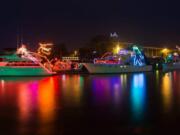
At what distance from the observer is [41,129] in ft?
44.6

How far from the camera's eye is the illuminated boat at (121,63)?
248ft

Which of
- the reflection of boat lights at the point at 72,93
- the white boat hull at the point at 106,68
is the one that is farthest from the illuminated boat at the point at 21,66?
the reflection of boat lights at the point at 72,93

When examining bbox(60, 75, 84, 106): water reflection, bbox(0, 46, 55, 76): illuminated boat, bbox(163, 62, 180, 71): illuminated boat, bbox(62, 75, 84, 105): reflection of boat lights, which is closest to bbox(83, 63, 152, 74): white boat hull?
bbox(0, 46, 55, 76): illuminated boat

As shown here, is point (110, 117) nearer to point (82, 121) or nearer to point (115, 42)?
point (82, 121)

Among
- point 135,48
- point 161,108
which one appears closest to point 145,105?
point 161,108

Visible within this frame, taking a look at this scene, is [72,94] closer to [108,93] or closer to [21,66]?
[108,93]

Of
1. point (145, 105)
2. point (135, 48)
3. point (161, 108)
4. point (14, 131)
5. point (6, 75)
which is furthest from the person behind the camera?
point (135, 48)

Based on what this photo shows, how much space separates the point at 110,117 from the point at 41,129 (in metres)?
3.62

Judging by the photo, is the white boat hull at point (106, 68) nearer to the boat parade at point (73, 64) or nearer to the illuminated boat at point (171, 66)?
the boat parade at point (73, 64)

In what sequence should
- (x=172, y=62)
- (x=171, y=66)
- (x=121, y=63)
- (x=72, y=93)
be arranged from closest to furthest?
(x=72, y=93) → (x=121, y=63) → (x=171, y=66) → (x=172, y=62)

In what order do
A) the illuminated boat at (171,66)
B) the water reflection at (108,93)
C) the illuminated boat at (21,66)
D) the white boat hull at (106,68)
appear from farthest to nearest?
the illuminated boat at (171,66), the white boat hull at (106,68), the illuminated boat at (21,66), the water reflection at (108,93)

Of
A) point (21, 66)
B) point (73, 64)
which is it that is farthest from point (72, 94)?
point (73, 64)

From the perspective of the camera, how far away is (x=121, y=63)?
8156 cm

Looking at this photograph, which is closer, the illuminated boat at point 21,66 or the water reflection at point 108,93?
the water reflection at point 108,93
